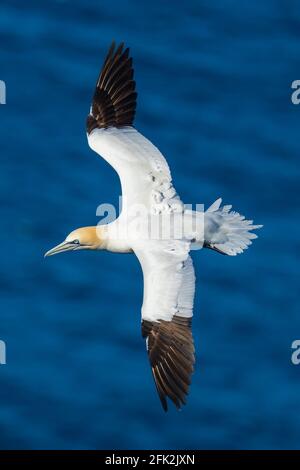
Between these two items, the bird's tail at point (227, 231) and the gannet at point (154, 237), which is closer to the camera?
the gannet at point (154, 237)

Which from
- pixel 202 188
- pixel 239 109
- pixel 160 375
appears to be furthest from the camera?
pixel 239 109

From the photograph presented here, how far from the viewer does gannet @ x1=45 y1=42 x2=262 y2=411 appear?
1575cm

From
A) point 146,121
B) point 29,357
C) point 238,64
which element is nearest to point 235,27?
point 238,64

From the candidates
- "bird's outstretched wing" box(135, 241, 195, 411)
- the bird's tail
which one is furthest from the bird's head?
the bird's tail

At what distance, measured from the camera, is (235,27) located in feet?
74.8

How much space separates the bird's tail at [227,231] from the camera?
16406 mm

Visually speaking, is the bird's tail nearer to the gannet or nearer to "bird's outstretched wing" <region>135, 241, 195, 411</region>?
the gannet

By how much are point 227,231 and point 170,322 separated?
4.01 feet

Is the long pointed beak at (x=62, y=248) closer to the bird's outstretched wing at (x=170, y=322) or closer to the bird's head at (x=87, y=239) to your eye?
the bird's head at (x=87, y=239)

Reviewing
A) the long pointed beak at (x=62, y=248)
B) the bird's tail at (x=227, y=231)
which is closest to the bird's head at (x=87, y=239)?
the long pointed beak at (x=62, y=248)

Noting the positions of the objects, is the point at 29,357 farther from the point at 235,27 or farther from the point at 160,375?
the point at 235,27

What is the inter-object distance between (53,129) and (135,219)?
202 inches

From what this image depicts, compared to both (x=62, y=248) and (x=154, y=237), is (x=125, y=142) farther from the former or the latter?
(x=154, y=237)

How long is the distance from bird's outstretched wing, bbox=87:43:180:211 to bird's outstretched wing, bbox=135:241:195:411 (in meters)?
0.70
